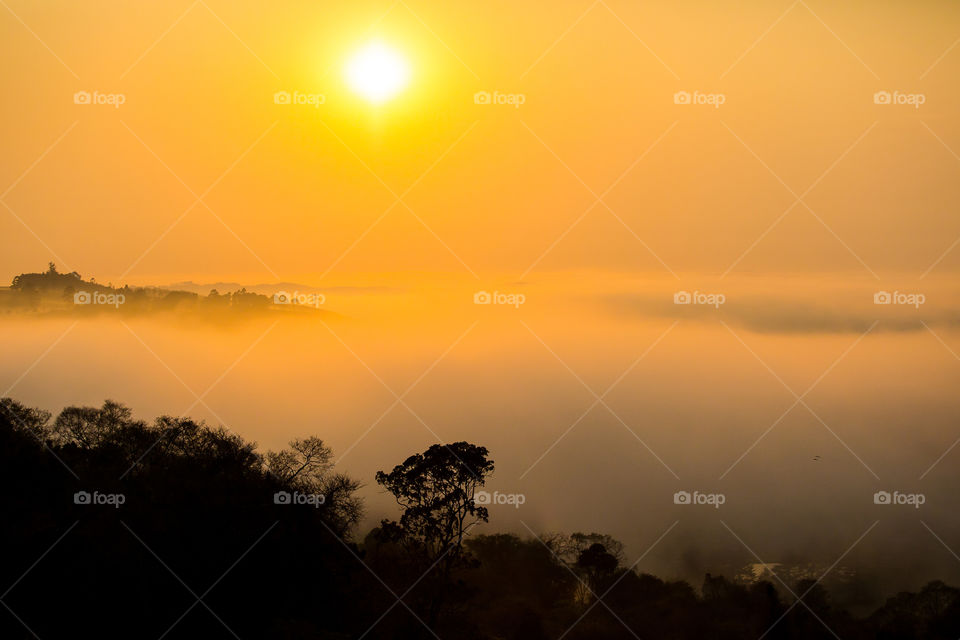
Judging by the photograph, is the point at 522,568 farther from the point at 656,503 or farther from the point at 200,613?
the point at 656,503

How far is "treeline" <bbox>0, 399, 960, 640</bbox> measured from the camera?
32312mm

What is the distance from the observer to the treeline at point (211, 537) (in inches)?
1272

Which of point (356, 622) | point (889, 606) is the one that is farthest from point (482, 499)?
point (889, 606)

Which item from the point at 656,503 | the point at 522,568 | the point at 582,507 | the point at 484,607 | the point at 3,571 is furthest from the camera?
the point at 656,503

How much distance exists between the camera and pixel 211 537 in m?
35.2

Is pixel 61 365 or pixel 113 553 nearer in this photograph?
pixel 113 553

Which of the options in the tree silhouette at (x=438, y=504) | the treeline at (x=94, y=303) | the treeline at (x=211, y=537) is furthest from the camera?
the treeline at (x=94, y=303)

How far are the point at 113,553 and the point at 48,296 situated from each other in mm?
105666

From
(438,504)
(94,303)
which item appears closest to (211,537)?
(438,504)

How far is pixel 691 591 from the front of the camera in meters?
73.0

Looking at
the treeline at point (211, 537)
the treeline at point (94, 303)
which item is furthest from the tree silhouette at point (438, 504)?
the treeline at point (94, 303)

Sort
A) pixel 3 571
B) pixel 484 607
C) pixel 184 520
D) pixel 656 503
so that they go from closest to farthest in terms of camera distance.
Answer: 1. pixel 3 571
2. pixel 184 520
3. pixel 484 607
4. pixel 656 503

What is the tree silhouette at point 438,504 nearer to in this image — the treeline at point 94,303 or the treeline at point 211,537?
the treeline at point 211,537

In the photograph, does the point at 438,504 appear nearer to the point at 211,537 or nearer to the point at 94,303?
the point at 211,537
